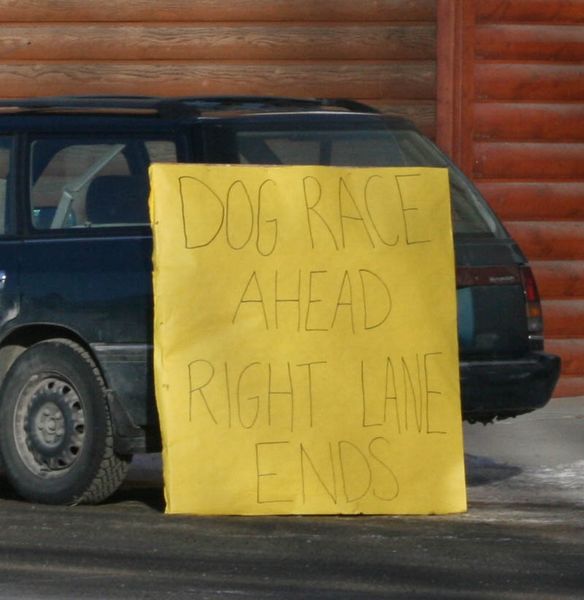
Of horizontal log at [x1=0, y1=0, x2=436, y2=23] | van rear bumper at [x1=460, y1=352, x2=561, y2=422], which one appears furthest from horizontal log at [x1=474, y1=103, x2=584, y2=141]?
van rear bumper at [x1=460, y1=352, x2=561, y2=422]

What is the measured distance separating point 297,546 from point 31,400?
154 centimetres

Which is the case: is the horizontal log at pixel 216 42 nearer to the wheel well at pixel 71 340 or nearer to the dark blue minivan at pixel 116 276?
the dark blue minivan at pixel 116 276

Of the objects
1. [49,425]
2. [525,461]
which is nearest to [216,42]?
[525,461]

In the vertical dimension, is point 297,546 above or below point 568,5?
below

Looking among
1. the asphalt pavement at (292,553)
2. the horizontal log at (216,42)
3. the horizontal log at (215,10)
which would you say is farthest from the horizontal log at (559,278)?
the asphalt pavement at (292,553)

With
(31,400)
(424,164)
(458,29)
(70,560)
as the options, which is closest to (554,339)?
(458,29)

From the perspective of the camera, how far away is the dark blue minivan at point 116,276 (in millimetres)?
7590

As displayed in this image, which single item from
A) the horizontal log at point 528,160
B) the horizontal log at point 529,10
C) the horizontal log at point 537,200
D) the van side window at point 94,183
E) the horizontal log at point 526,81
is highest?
the horizontal log at point 529,10

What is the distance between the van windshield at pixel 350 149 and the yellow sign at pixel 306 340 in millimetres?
Answer: 330

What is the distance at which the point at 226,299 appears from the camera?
7.39 m

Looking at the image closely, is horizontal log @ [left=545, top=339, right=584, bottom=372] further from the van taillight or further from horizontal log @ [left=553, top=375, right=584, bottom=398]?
the van taillight

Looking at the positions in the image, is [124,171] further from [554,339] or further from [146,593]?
[554,339]

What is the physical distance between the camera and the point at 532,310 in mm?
7898

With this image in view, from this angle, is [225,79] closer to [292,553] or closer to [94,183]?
[94,183]
